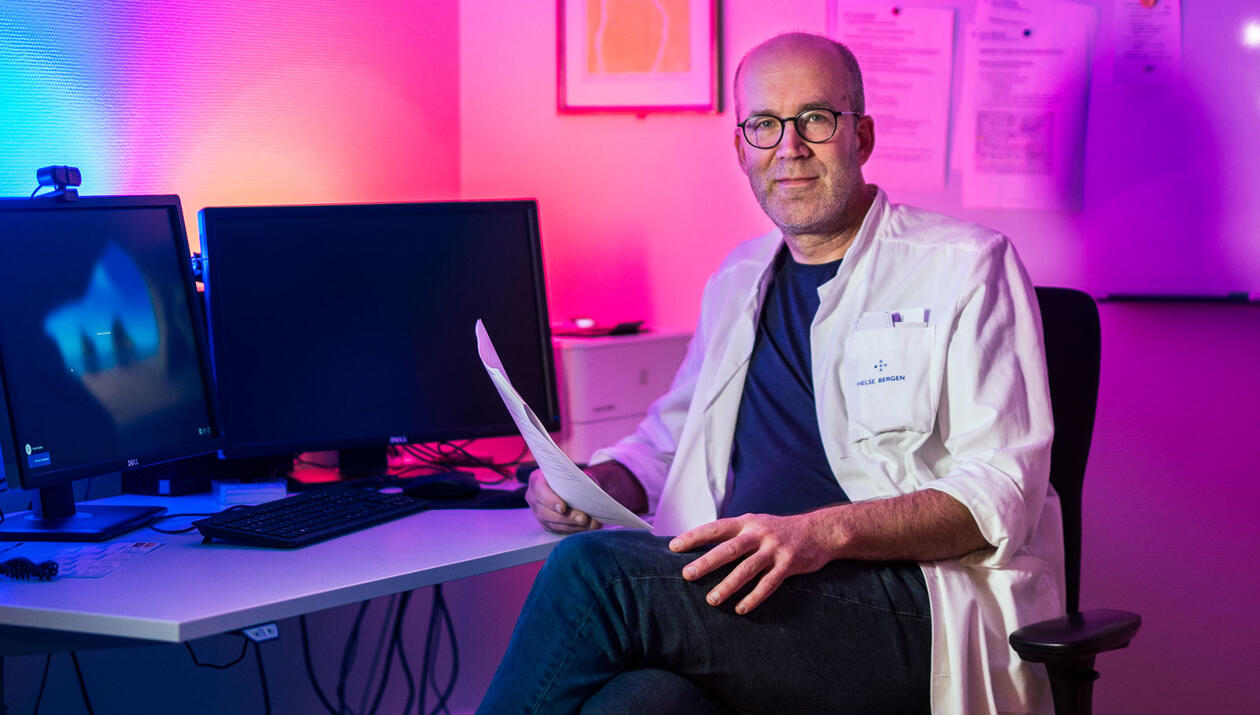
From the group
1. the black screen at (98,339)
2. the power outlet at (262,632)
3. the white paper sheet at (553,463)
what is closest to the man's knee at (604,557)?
the white paper sheet at (553,463)

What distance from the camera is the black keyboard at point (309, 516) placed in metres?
1.65

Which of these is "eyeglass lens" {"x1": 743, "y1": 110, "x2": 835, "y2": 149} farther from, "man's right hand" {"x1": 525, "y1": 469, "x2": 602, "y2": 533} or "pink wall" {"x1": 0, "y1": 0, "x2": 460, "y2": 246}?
"pink wall" {"x1": 0, "y1": 0, "x2": 460, "y2": 246}

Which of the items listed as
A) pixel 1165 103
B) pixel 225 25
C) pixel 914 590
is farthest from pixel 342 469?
pixel 1165 103

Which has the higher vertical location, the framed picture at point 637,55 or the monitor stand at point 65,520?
the framed picture at point 637,55

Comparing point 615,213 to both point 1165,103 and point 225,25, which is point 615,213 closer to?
point 225,25

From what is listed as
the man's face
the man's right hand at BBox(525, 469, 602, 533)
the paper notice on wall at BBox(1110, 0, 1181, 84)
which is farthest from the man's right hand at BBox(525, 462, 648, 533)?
the paper notice on wall at BBox(1110, 0, 1181, 84)

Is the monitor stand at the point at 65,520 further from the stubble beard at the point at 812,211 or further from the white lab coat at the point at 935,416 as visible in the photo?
the stubble beard at the point at 812,211

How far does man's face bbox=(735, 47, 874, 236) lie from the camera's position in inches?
75.0

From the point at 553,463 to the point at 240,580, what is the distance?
427 millimetres

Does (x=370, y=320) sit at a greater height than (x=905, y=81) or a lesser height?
lesser

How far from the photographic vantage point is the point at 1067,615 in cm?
144

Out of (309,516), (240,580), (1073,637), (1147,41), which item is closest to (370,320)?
(309,516)

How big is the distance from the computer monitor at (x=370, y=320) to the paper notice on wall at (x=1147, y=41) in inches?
47.0

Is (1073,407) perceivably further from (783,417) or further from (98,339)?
(98,339)
